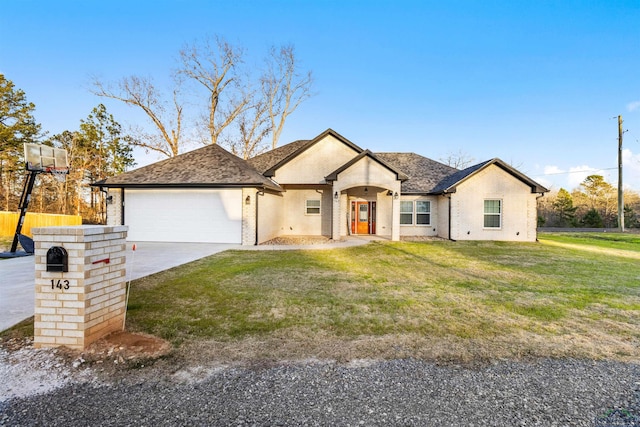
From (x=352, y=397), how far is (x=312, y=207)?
1549 cm

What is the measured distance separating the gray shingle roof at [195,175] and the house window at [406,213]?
754cm

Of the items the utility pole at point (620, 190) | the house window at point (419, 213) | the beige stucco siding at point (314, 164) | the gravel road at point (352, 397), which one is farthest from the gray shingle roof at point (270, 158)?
the utility pole at point (620, 190)

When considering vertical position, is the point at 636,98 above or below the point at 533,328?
above

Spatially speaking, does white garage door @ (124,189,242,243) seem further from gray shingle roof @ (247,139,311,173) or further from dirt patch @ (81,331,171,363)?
dirt patch @ (81,331,171,363)

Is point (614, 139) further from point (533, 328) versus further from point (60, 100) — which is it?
point (60, 100)

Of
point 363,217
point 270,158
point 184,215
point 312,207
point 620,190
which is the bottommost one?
point 363,217

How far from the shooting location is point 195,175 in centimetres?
1413

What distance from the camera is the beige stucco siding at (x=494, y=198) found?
15.6m

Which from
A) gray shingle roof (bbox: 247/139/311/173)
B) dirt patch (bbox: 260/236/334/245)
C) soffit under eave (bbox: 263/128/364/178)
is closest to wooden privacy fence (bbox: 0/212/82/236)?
gray shingle roof (bbox: 247/139/311/173)

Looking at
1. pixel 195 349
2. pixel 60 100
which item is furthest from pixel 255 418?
pixel 60 100

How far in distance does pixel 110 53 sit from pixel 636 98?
3398cm

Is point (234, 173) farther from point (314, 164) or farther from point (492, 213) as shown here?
point (492, 213)

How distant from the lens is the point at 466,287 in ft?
21.3

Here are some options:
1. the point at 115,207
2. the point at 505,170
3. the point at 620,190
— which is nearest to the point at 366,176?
the point at 505,170
